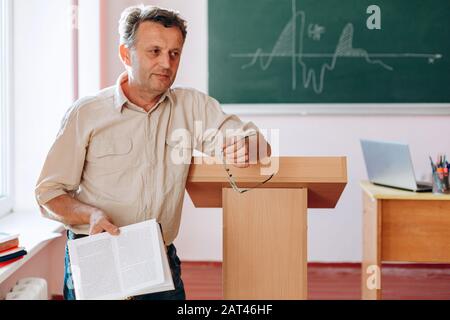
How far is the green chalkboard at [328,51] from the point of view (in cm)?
369

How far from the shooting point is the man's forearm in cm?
145

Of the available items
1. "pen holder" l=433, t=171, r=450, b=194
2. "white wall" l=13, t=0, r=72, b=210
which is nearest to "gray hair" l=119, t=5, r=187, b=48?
"white wall" l=13, t=0, r=72, b=210

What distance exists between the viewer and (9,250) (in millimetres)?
1875

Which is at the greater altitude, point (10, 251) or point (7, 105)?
point (7, 105)

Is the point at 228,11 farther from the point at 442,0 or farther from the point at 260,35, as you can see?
the point at 442,0

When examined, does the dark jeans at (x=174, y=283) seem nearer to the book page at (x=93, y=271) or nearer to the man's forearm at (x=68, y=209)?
the man's forearm at (x=68, y=209)

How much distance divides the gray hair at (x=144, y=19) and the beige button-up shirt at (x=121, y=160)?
0.50 feet

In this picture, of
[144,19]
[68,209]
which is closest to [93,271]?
[68,209]

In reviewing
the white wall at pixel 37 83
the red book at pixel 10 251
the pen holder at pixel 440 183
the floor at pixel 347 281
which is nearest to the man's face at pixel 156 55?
the red book at pixel 10 251

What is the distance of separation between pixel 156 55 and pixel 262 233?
1.77 ft

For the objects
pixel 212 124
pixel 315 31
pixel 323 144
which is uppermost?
pixel 315 31

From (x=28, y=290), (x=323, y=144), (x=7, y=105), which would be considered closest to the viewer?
(x=28, y=290)

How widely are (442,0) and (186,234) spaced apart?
2.31 metres

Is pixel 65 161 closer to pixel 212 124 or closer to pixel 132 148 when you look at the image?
pixel 132 148
